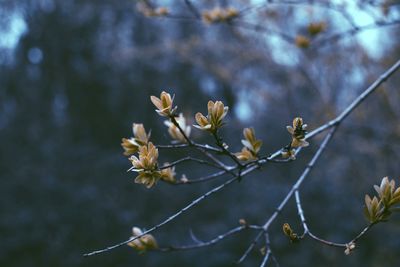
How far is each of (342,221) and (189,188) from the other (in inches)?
69.9

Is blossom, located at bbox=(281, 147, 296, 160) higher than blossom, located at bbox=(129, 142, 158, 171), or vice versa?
blossom, located at bbox=(129, 142, 158, 171)

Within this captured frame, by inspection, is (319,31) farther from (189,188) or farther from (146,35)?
(146,35)

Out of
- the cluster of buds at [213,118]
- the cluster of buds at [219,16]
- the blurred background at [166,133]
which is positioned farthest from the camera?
the blurred background at [166,133]

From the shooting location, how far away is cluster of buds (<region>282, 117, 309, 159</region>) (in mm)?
1062

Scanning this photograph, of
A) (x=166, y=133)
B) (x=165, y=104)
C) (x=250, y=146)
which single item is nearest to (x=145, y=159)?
(x=165, y=104)

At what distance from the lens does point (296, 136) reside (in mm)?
1091

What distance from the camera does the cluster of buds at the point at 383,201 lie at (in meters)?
1.07

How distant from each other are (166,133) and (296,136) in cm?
302

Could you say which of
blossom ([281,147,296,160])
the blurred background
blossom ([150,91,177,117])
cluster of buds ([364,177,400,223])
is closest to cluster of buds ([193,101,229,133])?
blossom ([150,91,177,117])

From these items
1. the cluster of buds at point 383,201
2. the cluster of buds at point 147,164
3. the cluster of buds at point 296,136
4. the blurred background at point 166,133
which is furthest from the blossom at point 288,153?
the blurred background at point 166,133

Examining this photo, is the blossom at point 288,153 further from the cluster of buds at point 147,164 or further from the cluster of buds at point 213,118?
the cluster of buds at point 147,164

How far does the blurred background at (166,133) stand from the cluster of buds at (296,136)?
277cm

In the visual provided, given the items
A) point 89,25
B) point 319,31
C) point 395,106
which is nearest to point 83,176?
point 89,25

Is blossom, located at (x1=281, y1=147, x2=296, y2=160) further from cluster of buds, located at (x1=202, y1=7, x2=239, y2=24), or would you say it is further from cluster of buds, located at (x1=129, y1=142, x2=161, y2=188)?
cluster of buds, located at (x1=202, y1=7, x2=239, y2=24)
